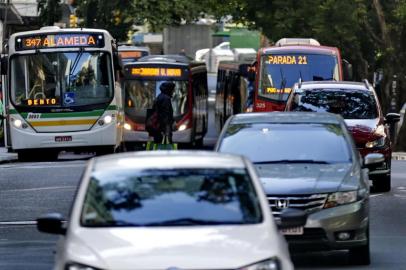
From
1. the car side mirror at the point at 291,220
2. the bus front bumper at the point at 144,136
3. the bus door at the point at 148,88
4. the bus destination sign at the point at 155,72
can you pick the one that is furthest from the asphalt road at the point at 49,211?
the bus destination sign at the point at 155,72

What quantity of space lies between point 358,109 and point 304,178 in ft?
28.8

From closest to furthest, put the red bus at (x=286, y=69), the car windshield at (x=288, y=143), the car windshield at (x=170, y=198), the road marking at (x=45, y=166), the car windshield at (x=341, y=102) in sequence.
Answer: the car windshield at (x=170, y=198), the car windshield at (x=288, y=143), the car windshield at (x=341, y=102), the road marking at (x=45, y=166), the red bus at (x=286, y=69)

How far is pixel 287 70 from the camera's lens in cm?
3291

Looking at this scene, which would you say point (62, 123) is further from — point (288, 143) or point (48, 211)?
point (288, 143)

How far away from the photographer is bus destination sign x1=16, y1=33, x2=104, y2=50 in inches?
1169

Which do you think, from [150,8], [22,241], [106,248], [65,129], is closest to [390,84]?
[150,8]

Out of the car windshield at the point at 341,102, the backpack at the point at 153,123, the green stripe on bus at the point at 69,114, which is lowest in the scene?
the green stripe on bus at the point at 69,114

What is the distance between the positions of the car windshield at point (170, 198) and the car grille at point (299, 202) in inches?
145

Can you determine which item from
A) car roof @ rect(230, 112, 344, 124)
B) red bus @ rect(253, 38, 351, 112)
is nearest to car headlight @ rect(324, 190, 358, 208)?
car roof @ rect(230, 112, 344, 124)

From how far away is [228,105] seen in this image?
4744cm

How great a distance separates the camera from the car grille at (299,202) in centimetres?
1255

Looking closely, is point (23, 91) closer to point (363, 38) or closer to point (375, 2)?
point (375, 2)

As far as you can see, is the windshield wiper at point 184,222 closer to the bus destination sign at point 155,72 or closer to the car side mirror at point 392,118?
the car side mirror at point 392,118

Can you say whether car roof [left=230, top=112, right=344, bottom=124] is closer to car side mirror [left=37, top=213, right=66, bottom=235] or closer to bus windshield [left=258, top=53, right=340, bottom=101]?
car side mirror [left=37, top=213, right=66, bottom=235]
